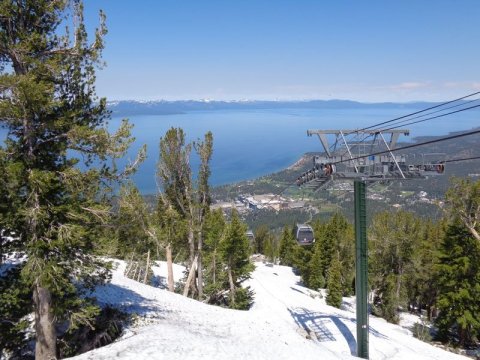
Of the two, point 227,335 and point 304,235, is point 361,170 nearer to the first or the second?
point 227,335

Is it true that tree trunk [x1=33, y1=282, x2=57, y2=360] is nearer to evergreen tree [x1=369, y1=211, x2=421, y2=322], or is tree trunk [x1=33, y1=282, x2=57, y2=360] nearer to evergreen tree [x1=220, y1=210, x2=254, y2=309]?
evergreen tree [x1=220, y1=210, x2=254, y2=309]

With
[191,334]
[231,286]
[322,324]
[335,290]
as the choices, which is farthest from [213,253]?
[191,334]

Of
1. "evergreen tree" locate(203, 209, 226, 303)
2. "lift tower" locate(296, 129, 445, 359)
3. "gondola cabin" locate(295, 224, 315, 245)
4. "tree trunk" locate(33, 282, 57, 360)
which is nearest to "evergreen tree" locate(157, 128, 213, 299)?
"evergreen tree" locate(203, 209, 226, 303)

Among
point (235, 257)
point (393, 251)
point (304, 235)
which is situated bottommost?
point (393, 251)

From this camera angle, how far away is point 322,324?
75.6ft

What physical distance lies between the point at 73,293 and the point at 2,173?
3.99 m

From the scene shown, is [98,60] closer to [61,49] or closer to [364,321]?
[61,49]

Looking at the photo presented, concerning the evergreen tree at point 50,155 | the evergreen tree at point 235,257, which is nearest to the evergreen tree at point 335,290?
the evergreen tree at point 235,257

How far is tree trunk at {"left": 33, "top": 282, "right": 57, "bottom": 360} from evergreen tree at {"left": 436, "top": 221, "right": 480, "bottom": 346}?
1057 inches

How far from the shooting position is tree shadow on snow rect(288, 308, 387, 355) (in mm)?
20953

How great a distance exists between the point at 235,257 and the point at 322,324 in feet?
36.0

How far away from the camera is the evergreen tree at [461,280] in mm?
28312

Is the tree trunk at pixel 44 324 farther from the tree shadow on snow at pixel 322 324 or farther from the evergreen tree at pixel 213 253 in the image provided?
the evergreen tree at pixel 213 253

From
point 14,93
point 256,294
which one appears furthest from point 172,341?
point 256,294
